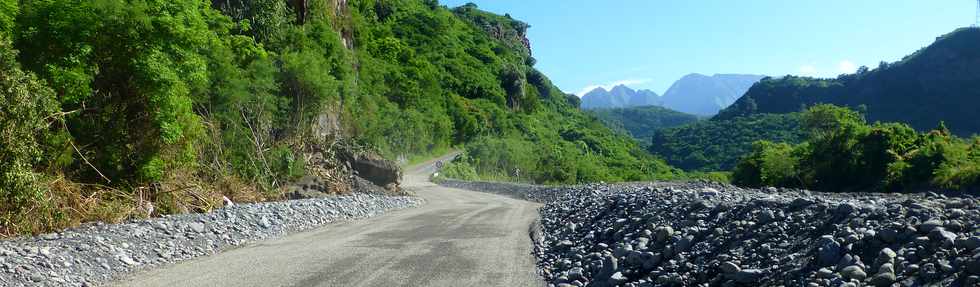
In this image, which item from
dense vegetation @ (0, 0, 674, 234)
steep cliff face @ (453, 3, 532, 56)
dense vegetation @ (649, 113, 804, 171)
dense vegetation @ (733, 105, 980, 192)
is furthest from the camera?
Answer: steep cliff face @ (453, 3, 532, 56)

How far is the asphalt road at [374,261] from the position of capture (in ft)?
31.6

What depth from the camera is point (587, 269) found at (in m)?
9.65

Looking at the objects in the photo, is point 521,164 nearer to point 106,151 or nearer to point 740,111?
point 106,151

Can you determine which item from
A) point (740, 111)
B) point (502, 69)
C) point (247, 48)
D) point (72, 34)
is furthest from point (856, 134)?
point (740, 111)

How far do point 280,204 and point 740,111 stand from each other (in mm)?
126261

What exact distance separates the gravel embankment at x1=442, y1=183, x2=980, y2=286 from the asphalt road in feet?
3.32

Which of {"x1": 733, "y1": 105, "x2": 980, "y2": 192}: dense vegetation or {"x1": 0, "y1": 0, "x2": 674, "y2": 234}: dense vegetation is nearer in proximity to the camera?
{"x1": 0, "y1": 0, "x2": 674, "y2": 234}: dense vegetation

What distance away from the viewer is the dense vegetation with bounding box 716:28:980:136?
89.6m

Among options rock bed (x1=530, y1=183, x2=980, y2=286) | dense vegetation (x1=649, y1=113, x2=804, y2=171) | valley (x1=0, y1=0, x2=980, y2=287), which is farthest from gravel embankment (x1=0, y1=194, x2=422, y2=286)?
dense vegetation (x1=649, y1=113, x2=804, y2=171)

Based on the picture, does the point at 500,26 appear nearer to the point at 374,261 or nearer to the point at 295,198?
the point at 295,198

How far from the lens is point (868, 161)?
118ft

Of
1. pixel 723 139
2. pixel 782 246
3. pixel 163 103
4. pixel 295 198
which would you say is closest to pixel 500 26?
pixel 723 139

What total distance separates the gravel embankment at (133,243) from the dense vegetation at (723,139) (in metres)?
84.6

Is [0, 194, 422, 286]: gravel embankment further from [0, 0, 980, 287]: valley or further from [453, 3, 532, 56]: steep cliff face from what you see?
[453, 3, 532, 56]: steep cliff face
